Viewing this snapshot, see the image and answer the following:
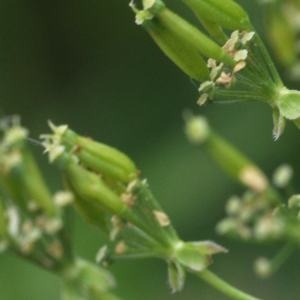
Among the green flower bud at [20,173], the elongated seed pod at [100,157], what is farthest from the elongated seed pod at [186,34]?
the green flower bud at [20,173]

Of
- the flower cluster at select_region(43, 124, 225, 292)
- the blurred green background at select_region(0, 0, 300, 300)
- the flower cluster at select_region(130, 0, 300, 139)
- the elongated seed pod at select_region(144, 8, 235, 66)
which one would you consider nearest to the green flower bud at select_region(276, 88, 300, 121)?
the flower cluster at select_region(130, 0, 300, 139)

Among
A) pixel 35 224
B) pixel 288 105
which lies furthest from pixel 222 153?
pixel 35 224

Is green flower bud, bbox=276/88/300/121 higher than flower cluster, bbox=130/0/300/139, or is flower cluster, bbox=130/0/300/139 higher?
flower cluster, bbox=130/0/300/139

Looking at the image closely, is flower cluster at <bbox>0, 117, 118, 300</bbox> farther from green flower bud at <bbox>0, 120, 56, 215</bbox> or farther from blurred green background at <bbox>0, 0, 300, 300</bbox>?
blurred green background at <bbox>0, 0, 300, 300</bbox>

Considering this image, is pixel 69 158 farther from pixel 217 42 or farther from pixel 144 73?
pixel 144 73

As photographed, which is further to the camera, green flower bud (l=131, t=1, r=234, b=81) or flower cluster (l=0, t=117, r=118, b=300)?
flower cluster (l=0, t=117, r=118, b=300)
